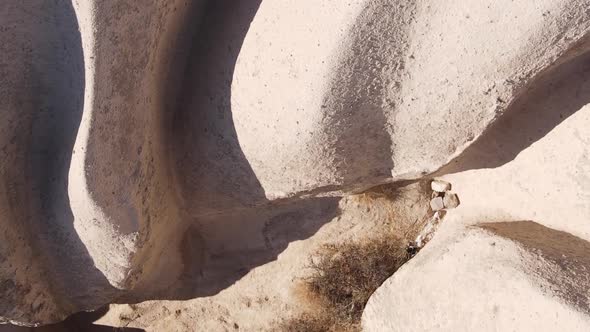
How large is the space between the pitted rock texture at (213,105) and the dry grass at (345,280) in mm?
298

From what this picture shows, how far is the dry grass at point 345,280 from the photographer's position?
4.72 ft

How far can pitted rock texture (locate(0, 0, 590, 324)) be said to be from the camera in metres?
0.98

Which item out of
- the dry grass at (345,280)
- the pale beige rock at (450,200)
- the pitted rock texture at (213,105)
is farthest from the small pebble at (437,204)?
the pitted rock texture at (213,105)

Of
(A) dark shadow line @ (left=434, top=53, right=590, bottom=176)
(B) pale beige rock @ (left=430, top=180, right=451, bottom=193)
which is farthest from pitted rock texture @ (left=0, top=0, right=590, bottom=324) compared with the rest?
(B) pale beige rock @ (left=430, top=180, right=451, bottom=193)

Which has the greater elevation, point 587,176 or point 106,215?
point 106,215

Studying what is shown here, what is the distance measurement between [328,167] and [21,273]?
0.59 meters

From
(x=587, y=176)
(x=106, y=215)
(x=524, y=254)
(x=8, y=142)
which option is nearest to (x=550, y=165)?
(x=587, y=176)

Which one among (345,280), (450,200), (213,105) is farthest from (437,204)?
(213,105)

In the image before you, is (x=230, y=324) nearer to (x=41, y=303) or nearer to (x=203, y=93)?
(x=41, y=303)

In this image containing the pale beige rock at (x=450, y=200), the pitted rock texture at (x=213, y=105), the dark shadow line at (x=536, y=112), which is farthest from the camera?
the pale beige rock at (x=450, y=200)

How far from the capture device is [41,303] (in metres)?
1.14

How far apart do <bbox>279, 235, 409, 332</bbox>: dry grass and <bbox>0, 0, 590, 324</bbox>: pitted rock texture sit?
11.7 inches

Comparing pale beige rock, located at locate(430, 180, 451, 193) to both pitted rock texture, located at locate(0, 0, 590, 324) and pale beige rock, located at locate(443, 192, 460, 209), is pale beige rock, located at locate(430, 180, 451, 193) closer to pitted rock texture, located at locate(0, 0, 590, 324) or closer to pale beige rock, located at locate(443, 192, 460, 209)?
pale beige rock, located at locate(443, 192, 460, 209)

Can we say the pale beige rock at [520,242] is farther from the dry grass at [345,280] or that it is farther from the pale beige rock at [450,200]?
the dry grass at [345,280]
